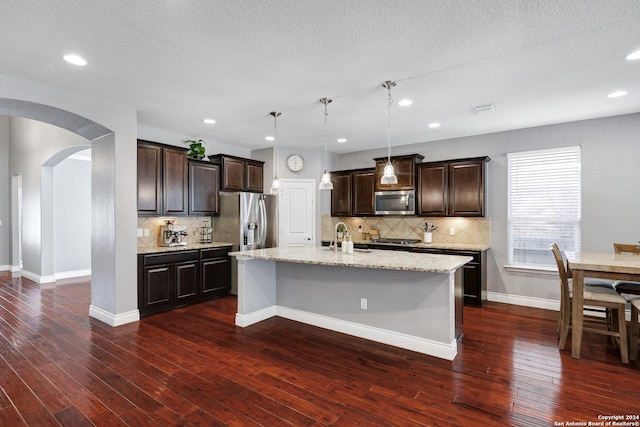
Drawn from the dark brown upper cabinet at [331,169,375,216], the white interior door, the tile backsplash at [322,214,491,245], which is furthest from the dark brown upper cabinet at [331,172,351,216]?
the white interior door

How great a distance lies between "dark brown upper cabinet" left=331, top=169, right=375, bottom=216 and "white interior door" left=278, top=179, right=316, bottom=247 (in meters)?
0.48

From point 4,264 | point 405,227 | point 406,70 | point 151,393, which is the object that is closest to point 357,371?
point 151,393

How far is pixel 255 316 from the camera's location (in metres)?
4.12

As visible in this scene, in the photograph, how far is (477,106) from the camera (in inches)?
158

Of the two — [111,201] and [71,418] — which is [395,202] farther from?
[71,418]

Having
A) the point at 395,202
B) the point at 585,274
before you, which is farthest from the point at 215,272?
the point at 585,274

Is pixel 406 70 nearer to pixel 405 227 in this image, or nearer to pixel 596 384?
pixel 596 384

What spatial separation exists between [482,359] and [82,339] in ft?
13.4

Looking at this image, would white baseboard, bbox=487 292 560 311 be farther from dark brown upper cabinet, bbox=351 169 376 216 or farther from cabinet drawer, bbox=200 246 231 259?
cabinet drawer, bbox=200 246 231 259

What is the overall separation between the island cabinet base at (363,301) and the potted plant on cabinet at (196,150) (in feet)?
7.73

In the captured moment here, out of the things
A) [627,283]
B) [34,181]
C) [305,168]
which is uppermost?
[305,168]

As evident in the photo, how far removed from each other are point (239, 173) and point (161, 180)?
4.81 ft

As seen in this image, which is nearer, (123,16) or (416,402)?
(123,16)

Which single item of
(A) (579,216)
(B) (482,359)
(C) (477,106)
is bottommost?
(B) (482,359)
